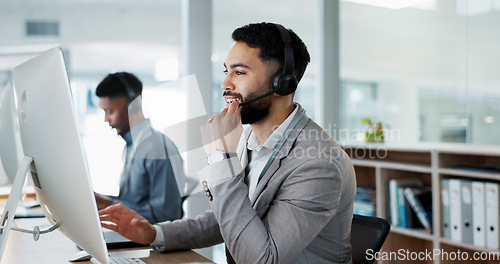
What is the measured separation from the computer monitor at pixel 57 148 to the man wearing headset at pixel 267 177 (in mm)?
256

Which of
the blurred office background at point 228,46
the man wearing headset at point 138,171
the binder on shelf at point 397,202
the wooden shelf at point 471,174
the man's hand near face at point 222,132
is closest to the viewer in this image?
the man's hand near face at point 222,132

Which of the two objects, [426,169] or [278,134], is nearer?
[278,134]

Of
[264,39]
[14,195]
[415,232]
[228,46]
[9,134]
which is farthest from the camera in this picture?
[228,46]

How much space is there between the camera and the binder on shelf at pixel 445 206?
2.52 meters

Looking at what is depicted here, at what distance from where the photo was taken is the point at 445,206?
Result: 8.32ft

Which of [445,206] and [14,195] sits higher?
[14,195]

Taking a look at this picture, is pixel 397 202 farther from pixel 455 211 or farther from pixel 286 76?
pixel 286 76

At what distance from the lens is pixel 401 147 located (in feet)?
8.87

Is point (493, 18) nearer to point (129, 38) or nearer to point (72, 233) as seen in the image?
point (129, 38)

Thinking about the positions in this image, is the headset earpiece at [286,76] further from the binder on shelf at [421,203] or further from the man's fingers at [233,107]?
the binder on shelf at [421,203]

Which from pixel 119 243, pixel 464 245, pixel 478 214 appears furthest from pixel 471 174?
pixel 119 243

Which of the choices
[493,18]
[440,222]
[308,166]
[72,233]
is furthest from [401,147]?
[72,233]

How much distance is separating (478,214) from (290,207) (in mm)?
1612

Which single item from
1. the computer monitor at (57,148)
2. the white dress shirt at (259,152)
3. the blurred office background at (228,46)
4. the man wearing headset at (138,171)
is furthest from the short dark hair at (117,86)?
the computer monitor at (57,148)
